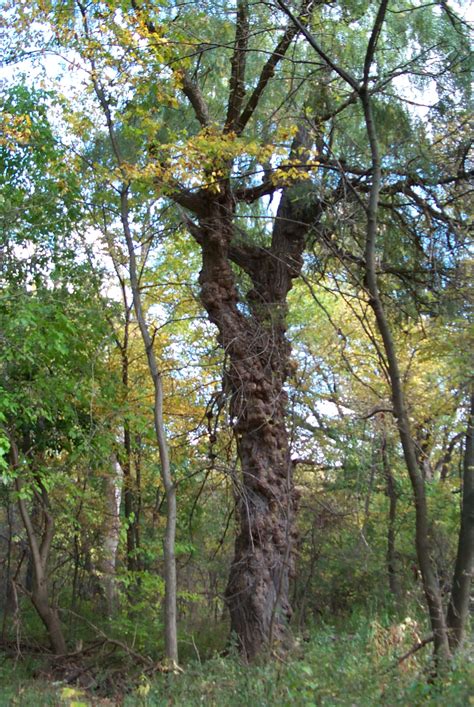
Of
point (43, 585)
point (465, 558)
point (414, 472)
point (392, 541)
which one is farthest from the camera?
point (392, 541)

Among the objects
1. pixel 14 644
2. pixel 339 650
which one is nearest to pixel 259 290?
pixel 339 650

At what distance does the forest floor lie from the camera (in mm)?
4164

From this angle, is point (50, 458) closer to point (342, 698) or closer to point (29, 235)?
point (29, 235)

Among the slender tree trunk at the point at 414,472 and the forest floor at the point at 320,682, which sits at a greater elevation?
the slender tree trunk at the point at 414,472

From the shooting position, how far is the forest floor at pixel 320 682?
4.16 m

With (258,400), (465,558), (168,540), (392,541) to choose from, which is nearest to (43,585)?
(168,540)

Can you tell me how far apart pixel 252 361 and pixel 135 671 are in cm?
395

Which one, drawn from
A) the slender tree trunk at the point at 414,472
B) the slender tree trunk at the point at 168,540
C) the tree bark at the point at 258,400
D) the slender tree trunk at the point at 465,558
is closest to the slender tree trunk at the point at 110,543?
the tree bark at the point at 258,400

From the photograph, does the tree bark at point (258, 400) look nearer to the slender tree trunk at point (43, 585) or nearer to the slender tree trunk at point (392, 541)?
the slender tree trunk at point (43, 585)

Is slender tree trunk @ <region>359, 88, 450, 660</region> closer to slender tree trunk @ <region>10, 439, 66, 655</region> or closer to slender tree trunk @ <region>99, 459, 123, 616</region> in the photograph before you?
slender tree trunk @ <region>10, 439, 66, 655</region>

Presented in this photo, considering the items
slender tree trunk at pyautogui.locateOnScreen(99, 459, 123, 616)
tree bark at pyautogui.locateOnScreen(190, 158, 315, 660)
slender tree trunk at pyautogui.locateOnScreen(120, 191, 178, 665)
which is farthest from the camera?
slender tree trunk at pyautogui.locateOnScreen(99, 459, 123, 616)

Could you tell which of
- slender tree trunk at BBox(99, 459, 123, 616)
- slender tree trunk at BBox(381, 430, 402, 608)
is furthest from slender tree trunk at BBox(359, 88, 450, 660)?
slender tree trunk at BBox(99, 459, 123, 616)

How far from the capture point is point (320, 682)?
4.89 metres

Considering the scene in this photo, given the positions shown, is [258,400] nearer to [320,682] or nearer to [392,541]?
[320,682]
